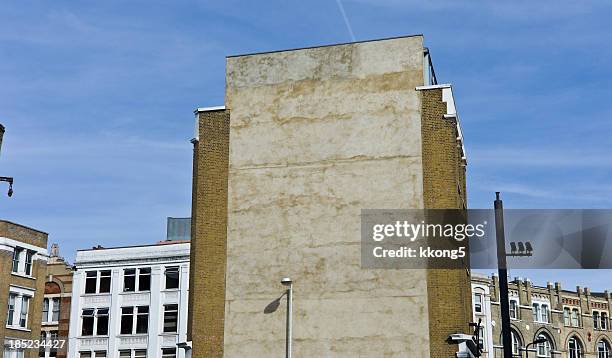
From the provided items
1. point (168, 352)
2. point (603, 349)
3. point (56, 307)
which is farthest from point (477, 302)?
point (56, 307)

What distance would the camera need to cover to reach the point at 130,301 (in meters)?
63.4

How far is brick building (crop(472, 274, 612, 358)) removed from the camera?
287ft

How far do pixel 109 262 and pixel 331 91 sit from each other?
1419 inches

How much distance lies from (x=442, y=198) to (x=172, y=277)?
114 ft

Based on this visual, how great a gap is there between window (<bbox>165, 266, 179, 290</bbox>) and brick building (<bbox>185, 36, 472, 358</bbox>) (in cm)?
2784

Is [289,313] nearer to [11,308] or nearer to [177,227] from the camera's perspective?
[11,308]

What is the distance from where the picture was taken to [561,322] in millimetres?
99500

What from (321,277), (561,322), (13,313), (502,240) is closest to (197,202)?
(321,277)

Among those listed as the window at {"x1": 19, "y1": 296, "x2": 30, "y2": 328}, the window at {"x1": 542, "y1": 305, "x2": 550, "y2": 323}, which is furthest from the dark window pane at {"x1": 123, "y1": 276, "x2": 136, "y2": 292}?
the window at {"x1": 542, "y1": 305, "x2": 550, "y2": 323}

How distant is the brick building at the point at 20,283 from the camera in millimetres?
59594

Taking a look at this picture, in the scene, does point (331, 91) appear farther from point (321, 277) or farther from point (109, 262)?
point (109, 262)

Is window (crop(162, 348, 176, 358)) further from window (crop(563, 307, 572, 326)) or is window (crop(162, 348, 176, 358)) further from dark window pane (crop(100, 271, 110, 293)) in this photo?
window (crop(563, 307, 572, 326))

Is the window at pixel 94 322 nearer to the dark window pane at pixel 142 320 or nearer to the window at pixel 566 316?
the dark window pane at pixel 142 320

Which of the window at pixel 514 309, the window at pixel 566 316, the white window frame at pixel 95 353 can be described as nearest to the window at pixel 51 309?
the white window frame at pixel 95 353
